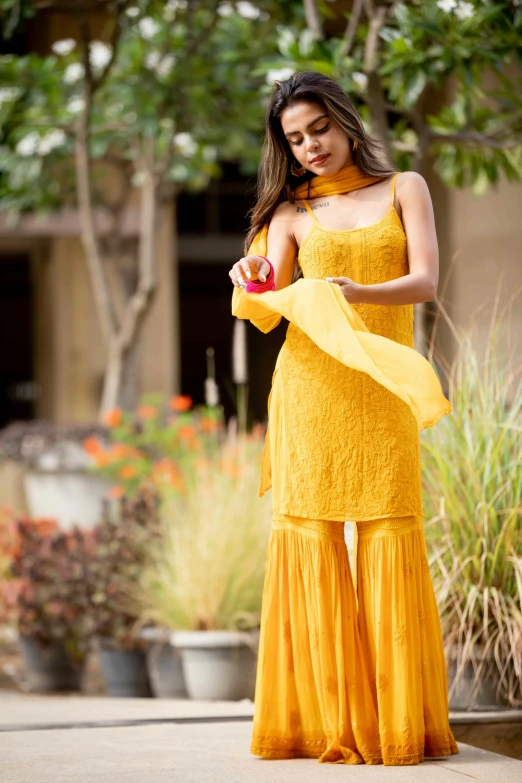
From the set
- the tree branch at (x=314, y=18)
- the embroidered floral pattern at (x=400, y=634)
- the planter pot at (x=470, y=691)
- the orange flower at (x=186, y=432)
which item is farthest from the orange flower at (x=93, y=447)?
the embroidered floral pattern at (x=400, y=634)

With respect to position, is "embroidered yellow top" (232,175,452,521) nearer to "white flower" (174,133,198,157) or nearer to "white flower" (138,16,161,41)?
"white flower" (138,16,161,41)

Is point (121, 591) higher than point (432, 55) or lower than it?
lower

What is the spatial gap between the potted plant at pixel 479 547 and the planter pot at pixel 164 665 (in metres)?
1.58

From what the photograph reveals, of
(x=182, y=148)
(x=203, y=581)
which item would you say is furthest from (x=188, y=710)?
(x=182, y=148)

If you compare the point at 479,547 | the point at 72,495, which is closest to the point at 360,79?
the point at 479,547

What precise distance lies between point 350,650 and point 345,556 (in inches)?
8.6

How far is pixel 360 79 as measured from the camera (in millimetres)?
5203

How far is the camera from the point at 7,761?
3010mm

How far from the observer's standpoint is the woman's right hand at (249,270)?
9.50ft

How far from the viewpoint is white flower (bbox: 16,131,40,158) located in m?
7.53

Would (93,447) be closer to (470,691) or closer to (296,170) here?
(470,691)

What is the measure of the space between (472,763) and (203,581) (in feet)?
6.72

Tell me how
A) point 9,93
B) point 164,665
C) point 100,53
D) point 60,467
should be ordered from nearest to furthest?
point 164,665
point 9,93
point 100,53
point 60,467

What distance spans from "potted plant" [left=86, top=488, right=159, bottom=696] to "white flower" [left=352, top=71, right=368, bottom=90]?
2086mm
